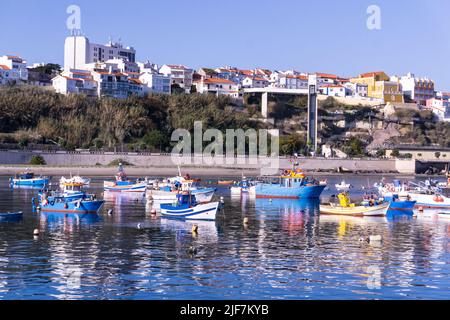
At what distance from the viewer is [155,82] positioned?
129625 millimetres

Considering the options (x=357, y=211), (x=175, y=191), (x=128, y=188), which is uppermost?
(x=175, y=191)

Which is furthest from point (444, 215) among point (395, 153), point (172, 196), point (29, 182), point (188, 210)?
point (395, 153)

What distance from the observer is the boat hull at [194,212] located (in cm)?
3825

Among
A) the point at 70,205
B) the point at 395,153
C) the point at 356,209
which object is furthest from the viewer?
the point at 395,153

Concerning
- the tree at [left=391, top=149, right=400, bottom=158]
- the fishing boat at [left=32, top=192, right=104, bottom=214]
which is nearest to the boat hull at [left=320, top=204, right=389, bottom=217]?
the fishing boat at [left=32, top=192, right=104, bottom=214]

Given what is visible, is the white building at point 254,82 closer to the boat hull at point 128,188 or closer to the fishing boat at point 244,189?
the fishing boat at point 244,189

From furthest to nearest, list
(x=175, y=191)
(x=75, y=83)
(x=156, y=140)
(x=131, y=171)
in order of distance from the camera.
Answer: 1. (x=75, y=83)
2. (x=156, y=140)
3. (x=131, y=171)
4. (x=175, y=191)

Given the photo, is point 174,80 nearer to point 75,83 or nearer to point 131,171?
point 75,83

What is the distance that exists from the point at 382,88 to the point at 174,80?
40.5 meters

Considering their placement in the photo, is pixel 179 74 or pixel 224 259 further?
pixel 179 74

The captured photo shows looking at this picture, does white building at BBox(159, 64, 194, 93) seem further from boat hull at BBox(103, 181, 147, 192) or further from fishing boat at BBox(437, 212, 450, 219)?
fishing boat at BBox(437, 212, 450, 219)

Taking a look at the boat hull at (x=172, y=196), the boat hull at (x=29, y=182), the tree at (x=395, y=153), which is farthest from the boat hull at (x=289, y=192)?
the tree at (x=395, y=153)

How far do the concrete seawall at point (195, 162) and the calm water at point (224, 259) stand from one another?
138 feet

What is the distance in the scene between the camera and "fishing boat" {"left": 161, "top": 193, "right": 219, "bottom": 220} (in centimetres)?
3828
